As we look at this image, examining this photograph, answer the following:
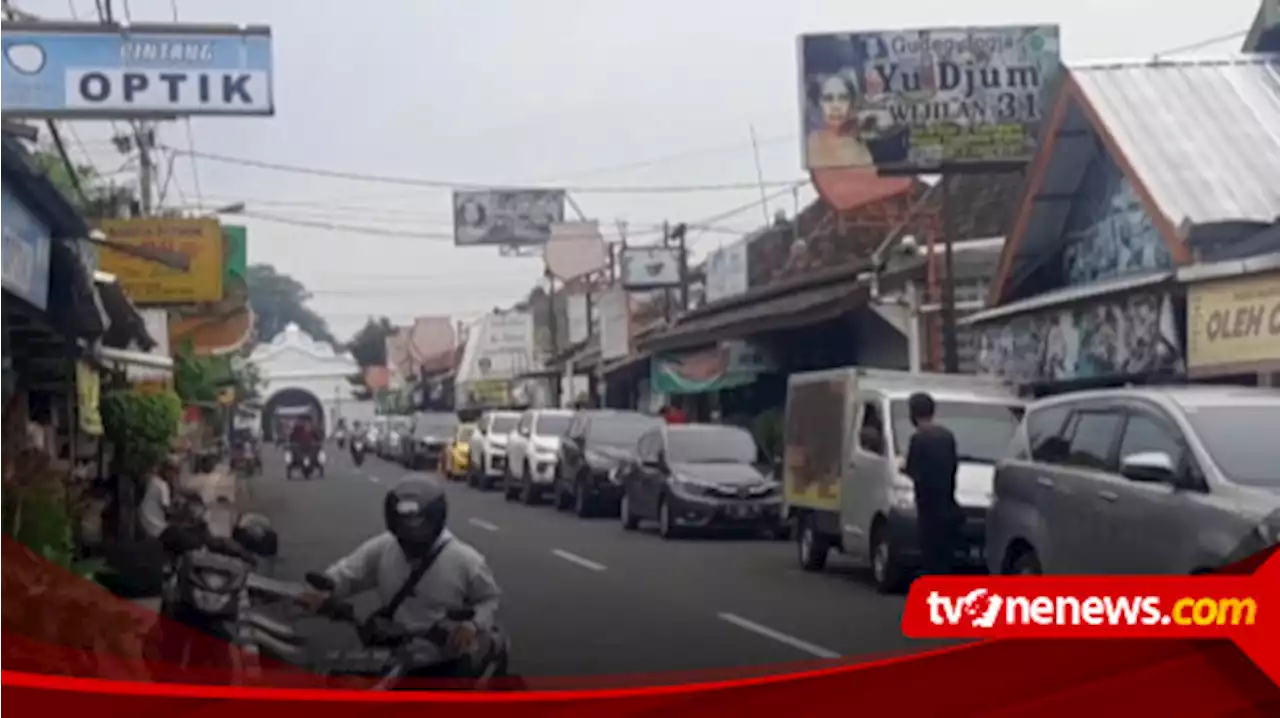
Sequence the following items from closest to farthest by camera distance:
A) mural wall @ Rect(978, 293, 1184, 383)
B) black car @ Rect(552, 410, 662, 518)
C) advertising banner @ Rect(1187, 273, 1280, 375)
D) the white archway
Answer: advertising banner @ Rect(1187, 273, 1280, 375), mural wall @ Rect(978, 293, 1184, 383), the white archway, black car @ Rect(552, 410, 662, 518)

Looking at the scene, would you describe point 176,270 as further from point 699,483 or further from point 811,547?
point 811,547

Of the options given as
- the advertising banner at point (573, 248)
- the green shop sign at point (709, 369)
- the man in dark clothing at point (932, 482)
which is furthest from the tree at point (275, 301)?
the man in dark clothing at point (932, 482)

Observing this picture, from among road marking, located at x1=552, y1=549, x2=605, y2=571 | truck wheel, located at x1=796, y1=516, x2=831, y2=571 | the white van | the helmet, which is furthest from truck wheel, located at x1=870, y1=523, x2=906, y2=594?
the helmet

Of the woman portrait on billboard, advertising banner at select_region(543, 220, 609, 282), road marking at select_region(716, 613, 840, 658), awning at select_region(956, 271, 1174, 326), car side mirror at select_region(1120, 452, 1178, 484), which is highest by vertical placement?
the woman portrait on billboard

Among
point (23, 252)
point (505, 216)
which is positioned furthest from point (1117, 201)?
point (23, 252)

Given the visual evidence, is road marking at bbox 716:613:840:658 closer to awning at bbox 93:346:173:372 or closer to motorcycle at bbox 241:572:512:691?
motorcycle at bbox 241:572:512:691

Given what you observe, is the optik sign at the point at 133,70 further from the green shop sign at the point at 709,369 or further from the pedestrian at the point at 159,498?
the green shop sign at the point at 709,369
